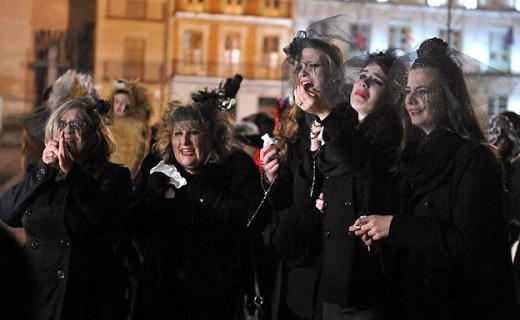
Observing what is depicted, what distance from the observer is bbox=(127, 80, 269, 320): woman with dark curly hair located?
5.91 meters

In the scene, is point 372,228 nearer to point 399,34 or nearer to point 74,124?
point 74,124

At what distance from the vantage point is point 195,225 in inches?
235

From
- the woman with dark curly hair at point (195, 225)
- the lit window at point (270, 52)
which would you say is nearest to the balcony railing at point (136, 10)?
the lit window at point (270, 52)

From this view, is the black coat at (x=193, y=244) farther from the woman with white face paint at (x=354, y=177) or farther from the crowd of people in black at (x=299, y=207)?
the woman with white face paint at (x=354, y=177)

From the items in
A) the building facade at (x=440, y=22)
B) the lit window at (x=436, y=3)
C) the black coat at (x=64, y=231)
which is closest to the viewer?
the black coat at (x=64, y=231)

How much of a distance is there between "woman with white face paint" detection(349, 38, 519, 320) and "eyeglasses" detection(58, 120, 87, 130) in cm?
196

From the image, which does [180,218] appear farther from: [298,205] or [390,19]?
[390,19]

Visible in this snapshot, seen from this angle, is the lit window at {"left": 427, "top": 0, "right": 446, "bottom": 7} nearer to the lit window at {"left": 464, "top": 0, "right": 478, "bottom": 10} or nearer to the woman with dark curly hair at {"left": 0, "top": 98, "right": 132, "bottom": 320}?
the lit window at {"left": 464, "top": 0, "right": 478, "bottom": 10}

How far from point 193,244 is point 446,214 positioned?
1852 mm

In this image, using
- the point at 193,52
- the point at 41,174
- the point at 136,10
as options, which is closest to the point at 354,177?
the point at 41,174

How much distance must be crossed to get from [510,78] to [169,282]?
2.27 m

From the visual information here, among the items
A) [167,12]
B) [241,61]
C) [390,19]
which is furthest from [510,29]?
[167,12]

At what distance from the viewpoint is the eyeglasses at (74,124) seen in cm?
589

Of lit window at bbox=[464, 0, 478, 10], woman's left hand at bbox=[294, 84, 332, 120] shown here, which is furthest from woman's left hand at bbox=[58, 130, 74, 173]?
lit window at bbox=[464, 0, 478, 10]
